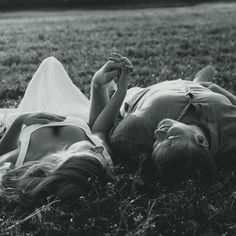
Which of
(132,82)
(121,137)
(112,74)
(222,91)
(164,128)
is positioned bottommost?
(132,82)

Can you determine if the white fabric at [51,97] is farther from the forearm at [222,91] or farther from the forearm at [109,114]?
the forearm at [222,91]

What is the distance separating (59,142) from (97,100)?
3.38 feet

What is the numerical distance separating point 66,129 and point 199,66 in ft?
14.7

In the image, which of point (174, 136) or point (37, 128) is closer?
point (174, 136)

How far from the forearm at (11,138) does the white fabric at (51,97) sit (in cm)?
96

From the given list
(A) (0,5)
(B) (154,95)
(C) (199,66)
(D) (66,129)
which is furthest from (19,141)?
(A) (0,5)

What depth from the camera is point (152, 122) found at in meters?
4.34

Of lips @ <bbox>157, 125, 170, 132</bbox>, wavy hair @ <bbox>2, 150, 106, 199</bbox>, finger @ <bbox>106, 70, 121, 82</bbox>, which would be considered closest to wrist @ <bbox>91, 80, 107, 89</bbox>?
finger @ <bbox>106, 70, 121, 82</bbox>

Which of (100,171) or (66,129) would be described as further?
(66,129)

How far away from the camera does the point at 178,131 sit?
3.81m

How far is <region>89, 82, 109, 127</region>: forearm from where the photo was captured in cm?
499

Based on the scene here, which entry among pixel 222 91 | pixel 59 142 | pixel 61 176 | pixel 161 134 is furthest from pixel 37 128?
pixel 222 91

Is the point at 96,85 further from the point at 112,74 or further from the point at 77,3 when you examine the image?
the point at 77,3

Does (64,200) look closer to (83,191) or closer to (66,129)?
(83,191)
